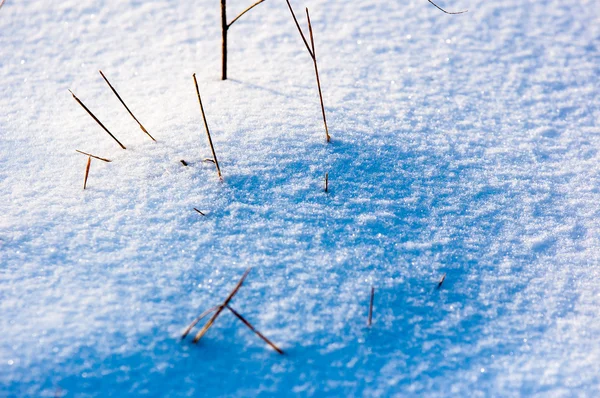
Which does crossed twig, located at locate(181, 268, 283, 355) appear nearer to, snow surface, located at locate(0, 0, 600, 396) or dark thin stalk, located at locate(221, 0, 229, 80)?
snow surface, located at locate(0, 0, 600, 396)

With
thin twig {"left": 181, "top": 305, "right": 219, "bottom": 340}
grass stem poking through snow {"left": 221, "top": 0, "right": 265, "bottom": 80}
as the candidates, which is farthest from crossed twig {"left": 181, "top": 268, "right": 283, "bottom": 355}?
grass stem poking through snow {"left": 221, "top": 0, "right": 265, "bottom": 80}

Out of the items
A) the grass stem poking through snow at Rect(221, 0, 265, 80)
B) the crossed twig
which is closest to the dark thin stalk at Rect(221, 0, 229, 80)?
the grass stem poking through snow at Rect(221, 0, 265, 80)

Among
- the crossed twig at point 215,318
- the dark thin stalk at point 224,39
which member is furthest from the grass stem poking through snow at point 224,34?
the crossed twig at point 215,318

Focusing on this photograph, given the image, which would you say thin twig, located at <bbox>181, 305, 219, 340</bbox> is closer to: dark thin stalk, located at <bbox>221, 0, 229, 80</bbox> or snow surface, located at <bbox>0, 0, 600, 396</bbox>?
snow surface, located at <bbox>0, 0, 600, 396</bbox>

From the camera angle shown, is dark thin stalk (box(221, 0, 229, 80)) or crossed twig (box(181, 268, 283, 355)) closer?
crossed twig (box(181, 268, 283, 355))

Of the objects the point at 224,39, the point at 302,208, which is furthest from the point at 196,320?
the point at 224,39

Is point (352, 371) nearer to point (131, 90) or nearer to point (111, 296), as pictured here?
point (111, 296)

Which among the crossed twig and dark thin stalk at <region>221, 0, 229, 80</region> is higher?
dark thin stalk at <region>221, 0, 229, 80</region>

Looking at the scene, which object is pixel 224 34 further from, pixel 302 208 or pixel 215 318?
pixel 215 318

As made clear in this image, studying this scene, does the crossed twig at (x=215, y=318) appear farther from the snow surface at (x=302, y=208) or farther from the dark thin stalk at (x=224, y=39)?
the dark thin stalk at (x=224, y=39)
